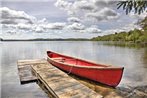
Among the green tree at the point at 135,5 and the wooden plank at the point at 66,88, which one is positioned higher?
the green tree at the point at 135,5

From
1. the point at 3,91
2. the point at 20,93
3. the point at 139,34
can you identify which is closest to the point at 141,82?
the point at 20,93

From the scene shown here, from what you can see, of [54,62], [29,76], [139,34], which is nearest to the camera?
[29,76]

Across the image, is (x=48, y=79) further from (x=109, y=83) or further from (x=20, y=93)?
(x=109, y=83)

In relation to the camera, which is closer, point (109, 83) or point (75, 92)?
point (75, 92)

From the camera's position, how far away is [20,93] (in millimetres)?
10008

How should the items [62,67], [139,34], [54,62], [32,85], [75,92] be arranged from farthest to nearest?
[139,34] → [54,62] → [62,67] → [32,85] → [75,92]

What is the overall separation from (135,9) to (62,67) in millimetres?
6664

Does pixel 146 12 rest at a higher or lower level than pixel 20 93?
higher

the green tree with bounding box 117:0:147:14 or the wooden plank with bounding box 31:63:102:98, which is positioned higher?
the green tree with bounding box 117:0:147:14

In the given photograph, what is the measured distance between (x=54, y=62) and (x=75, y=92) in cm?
768

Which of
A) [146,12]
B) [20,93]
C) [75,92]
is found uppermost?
[146,12]

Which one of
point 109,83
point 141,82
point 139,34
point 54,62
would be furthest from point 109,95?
point 139,34

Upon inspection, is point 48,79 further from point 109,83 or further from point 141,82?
point 141,82

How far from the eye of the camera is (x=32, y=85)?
11.3 metres
